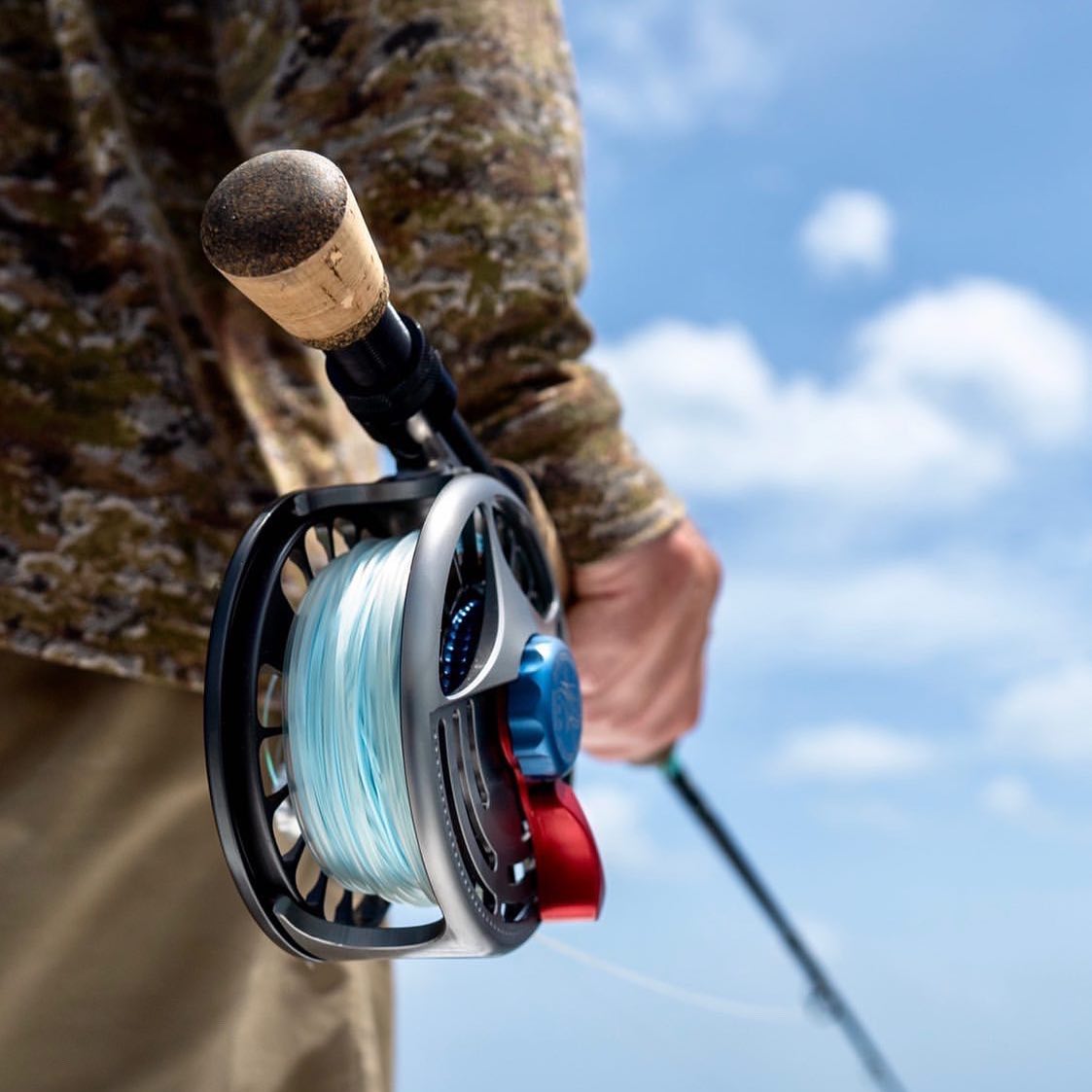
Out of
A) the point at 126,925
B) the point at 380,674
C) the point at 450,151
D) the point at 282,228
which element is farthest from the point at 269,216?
the point at 126,925

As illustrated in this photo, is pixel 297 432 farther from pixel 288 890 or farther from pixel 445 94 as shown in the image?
pixel 288 890

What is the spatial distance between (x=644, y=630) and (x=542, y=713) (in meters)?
0.68

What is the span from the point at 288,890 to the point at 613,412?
729 millimetres

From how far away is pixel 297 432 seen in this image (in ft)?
4.34

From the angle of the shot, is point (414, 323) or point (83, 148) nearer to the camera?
point (414, 323)

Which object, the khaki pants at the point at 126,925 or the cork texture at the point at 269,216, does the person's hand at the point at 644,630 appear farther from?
the cork texture at the point at 269,216

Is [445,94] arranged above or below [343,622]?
above

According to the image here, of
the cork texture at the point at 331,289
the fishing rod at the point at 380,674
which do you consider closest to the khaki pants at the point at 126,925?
the fishing rod at the point at 380,674

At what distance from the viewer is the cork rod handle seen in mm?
687

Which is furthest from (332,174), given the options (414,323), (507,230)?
(507,230)

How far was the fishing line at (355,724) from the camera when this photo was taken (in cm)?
81

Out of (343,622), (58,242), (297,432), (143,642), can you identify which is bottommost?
(143,642)

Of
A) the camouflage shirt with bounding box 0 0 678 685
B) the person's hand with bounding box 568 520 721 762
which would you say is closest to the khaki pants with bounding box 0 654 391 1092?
the camouflage shirt with bounding box 0 0 678 685

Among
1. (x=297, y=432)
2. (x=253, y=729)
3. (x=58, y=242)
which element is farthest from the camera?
(x=297, y=432)
